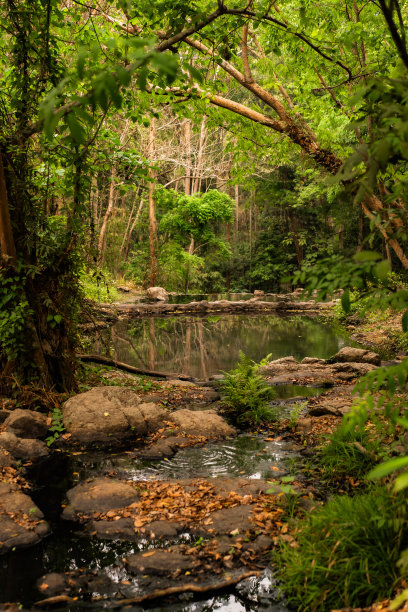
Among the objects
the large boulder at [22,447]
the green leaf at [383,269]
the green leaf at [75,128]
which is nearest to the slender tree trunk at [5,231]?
the large boulder at [22,447]

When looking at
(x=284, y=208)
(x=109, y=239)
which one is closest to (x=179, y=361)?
(x=109, y=239)

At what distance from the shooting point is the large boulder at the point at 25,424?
18.1 feet

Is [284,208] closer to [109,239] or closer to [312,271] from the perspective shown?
[109,239]

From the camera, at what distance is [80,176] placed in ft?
18.9

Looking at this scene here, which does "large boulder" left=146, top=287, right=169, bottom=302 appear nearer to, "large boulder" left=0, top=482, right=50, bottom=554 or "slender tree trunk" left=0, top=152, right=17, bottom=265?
"slender tree trunk" left=0, top=152, right=17, bottom=265

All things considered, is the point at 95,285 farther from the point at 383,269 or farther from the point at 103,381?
the point at 383,269

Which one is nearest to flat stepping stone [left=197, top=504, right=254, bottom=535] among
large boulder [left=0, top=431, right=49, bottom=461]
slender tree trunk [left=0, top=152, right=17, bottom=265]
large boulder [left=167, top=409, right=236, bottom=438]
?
large boulder [left=167, top=409, right=236, bottom=438]

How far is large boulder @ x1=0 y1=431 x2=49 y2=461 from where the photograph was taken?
204 inches

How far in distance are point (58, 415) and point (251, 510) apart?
3203 millimetres

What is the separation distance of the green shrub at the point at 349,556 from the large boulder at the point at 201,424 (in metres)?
3.03

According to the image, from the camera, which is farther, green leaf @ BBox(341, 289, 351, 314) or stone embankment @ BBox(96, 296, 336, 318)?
stone embankment @ BBox(96, 296, 336, 318)

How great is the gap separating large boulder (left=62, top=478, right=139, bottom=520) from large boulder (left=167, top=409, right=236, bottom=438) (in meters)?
1.72

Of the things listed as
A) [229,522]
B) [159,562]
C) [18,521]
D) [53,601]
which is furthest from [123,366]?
[53,601]

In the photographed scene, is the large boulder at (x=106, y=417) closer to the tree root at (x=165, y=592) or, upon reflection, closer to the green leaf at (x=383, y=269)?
the tree root at (x=165, y=592)
